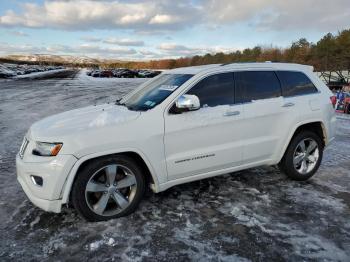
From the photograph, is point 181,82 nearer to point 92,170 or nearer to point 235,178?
point 92,170

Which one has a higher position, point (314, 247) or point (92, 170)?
point (92, 170)

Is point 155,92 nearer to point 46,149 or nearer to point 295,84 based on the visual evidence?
point 46,149

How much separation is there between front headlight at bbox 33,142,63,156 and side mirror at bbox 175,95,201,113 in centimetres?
139

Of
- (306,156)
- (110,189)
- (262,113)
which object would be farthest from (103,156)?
(306,156)

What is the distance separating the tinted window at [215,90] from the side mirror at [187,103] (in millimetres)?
283

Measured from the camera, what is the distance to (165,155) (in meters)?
4.02

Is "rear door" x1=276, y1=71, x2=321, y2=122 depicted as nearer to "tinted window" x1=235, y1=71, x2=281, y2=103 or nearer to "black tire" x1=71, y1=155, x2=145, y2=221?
"tinted window" x1=235, y1=71, x2=281, y2=103

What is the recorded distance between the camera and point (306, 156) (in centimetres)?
538

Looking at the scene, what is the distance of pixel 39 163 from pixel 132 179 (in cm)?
103

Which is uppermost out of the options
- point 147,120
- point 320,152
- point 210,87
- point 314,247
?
point 210,87

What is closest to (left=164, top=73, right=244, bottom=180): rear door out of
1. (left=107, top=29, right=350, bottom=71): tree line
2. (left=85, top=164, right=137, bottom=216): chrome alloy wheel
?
(left=85, top=164, right=137, bottom=216): chrome alloy wheel

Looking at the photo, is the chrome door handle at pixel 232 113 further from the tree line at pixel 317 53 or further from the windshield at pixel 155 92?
the tree line at pixel 317 53

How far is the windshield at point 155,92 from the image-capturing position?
4246 millimetres

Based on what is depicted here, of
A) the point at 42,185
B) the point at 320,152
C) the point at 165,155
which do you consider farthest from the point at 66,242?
the point at 320,152
